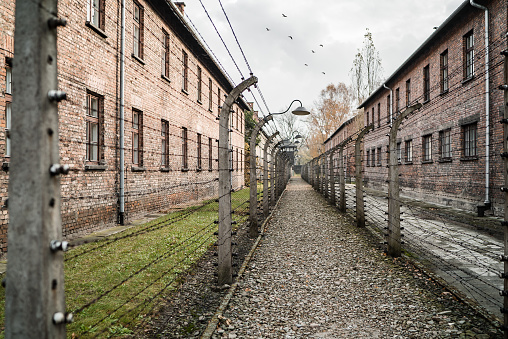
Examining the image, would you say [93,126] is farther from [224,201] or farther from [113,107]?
[224,201]

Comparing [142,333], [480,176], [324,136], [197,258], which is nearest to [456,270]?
[197,258]

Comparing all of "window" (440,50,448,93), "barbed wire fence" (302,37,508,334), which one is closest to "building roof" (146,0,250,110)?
"barbed wire fence" (302,37,508,334)

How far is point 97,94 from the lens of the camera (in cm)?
902

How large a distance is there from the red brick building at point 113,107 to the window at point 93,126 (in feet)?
0.08

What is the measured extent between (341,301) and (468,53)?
13821 millimetres

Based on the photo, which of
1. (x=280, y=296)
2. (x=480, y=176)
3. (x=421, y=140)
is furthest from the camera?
(x=421, y=140)

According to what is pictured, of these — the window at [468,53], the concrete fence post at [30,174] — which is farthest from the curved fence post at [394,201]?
the window at [468,53]

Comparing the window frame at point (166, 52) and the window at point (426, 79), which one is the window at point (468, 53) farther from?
the window frame at point (166, 52)

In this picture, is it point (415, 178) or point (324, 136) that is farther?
point (324, 136)

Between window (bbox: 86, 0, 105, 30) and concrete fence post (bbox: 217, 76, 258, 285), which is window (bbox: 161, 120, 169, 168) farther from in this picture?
concrete fence post (bbox: 217, 76, 258, 285)

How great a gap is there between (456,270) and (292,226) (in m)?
5.04

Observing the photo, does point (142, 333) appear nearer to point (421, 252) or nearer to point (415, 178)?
point (421, 252)

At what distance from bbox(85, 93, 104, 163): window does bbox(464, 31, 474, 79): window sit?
514 inches

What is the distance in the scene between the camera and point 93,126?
8.93 meters
